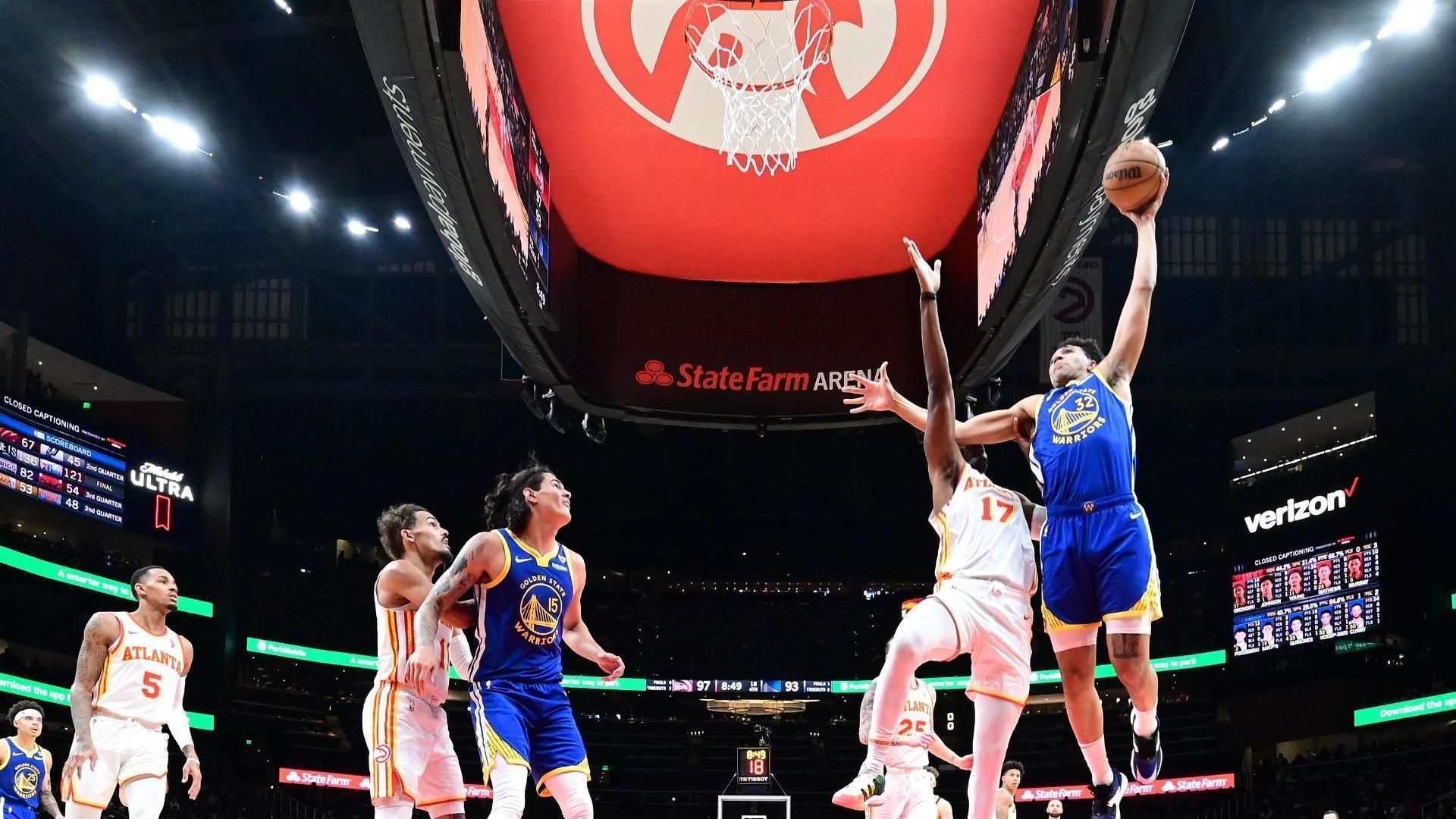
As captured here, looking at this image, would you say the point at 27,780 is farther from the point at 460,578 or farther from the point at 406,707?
the point at 460,578

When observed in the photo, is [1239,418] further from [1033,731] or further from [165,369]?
[165,369]

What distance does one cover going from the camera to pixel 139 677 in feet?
29.2

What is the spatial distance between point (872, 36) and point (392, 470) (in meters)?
21.2

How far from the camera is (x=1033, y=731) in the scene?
96.4ft

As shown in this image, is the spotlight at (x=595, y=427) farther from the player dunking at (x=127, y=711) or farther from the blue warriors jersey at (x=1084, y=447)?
the blue warriors jersey at (x=1084, y=447)

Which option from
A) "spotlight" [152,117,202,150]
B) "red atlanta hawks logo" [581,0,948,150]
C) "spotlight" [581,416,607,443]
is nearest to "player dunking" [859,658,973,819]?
"spotlight" [581,416,607,443]

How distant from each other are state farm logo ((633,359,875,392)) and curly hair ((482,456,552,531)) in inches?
125

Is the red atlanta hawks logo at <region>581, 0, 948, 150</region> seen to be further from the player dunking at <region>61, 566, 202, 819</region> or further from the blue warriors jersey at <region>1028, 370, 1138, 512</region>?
the player dunking at <region>61, 566, 202, 819</region>

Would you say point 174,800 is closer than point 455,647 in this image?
No

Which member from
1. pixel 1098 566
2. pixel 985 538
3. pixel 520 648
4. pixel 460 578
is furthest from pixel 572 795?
pixel 1098 566

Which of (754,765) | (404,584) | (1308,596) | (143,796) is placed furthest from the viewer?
(754,765)

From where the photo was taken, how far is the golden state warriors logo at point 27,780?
33.8 feet

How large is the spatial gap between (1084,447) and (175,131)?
13.5m

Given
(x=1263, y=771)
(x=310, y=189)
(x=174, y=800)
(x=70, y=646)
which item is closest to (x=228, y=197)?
(x=310, y=189)
